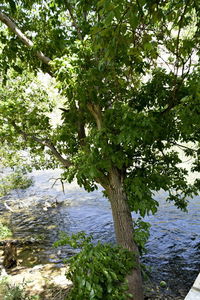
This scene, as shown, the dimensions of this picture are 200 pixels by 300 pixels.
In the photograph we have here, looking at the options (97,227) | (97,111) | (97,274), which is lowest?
(97,227)

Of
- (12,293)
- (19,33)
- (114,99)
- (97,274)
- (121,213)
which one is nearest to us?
(97,274)

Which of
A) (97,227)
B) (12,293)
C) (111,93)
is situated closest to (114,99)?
(111,93)

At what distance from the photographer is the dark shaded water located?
830 centimetres

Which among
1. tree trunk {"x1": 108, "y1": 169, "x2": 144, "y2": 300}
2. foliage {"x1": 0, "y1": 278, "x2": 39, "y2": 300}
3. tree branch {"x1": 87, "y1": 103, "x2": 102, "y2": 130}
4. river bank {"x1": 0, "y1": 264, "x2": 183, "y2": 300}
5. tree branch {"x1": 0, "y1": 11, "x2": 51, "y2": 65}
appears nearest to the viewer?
tree branch {"x1": 0, "y1": 11, "x2": 51, "y2": 65}

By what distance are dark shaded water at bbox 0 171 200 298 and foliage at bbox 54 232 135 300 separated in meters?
2.07

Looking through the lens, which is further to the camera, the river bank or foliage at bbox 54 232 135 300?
the river bank

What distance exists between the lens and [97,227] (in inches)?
483

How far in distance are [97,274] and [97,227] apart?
28.3 ft

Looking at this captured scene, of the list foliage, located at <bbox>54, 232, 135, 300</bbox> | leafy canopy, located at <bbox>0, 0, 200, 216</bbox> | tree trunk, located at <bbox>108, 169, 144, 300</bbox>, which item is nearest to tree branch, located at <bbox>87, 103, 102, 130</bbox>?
leafy canopy, located at <bbox>0, 0, 200, 216</bbox>

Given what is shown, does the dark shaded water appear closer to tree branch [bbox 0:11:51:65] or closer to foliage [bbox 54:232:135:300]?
foliage [bbox 54:232:135:300]

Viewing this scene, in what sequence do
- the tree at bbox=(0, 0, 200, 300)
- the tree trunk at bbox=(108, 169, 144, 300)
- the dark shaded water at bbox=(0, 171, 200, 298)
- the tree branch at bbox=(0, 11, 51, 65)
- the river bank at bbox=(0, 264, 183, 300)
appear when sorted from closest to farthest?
the tree at bbox=(0, 0, 200, 300), the tree branch at bbox=(0, 11, 51, 65), the tree trunk at bbox=(108, 169, 144, 300), the river bank at bbox=(0, 264, 183, 300), the dark shaded water at bbox=(0, 171, 200, 298)

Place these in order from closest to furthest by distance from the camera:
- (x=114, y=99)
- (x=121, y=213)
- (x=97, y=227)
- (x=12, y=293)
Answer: (x=121, y=213) → (x=114, y=99) → (x=12, y=293) → (x=97, y=227)

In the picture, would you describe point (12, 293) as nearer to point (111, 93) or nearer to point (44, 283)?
point (44, 283)

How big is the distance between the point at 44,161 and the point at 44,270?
3787 mm
